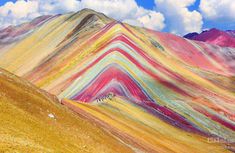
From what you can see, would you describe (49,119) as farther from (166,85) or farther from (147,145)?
(166,85)

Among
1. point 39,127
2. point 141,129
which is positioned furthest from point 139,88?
point 39,127

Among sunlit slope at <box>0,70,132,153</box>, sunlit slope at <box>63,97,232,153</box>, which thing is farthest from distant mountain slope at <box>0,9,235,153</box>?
A: sunlit slope at <box>0,70,132,153</box>

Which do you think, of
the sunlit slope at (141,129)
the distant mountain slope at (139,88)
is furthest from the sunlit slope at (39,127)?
the distant mountain slope at (139,88)

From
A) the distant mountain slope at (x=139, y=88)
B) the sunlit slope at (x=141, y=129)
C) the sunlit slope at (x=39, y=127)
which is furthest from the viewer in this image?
the distant mountain slope at (x=139, y=88)

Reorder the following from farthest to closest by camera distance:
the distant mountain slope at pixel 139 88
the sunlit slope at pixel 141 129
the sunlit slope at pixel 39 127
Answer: the distant mountain slope at pixel 139 88, the sunlit slope at pixel 141 129, the sunlit slope at pixel 39 127

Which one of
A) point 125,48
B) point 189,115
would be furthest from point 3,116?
point 125,48

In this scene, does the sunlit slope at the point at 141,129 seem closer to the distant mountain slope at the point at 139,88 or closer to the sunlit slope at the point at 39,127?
the distant mountain slope at the point at 139,88

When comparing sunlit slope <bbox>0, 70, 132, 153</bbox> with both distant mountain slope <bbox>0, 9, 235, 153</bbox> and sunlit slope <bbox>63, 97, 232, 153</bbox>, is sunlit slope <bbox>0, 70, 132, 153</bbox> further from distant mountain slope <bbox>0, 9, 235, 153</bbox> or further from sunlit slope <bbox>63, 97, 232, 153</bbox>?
distant mountain slope <bbox>0, 9, 235, 153</bbox>
